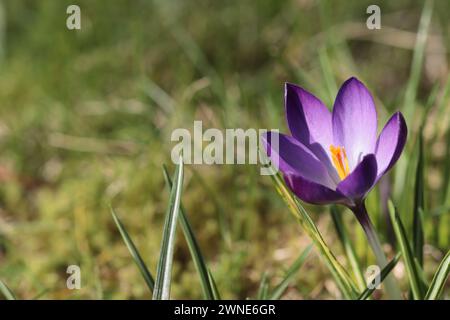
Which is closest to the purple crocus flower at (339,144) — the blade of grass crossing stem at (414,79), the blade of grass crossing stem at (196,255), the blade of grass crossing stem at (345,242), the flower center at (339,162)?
the flower center at (339,162)

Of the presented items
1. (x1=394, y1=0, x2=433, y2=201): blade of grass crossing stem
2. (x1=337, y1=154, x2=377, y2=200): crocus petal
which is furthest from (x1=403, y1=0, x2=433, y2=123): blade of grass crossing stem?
(x1=337, y1=154, x2=377, y2=200): crocus petal

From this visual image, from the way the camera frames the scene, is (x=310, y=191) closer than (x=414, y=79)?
→ Yes

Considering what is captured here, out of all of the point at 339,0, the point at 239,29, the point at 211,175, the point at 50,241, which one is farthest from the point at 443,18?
the point at 50,241

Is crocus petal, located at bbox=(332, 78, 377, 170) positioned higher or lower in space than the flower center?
higher

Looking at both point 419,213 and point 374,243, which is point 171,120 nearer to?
point 419,213

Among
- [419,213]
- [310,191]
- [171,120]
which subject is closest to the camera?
[310,191]

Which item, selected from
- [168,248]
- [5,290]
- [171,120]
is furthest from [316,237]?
[171,120]

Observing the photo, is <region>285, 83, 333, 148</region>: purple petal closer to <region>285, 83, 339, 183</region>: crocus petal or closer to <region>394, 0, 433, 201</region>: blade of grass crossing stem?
<region>285, 83, 339, 183</region>: crocus petal
